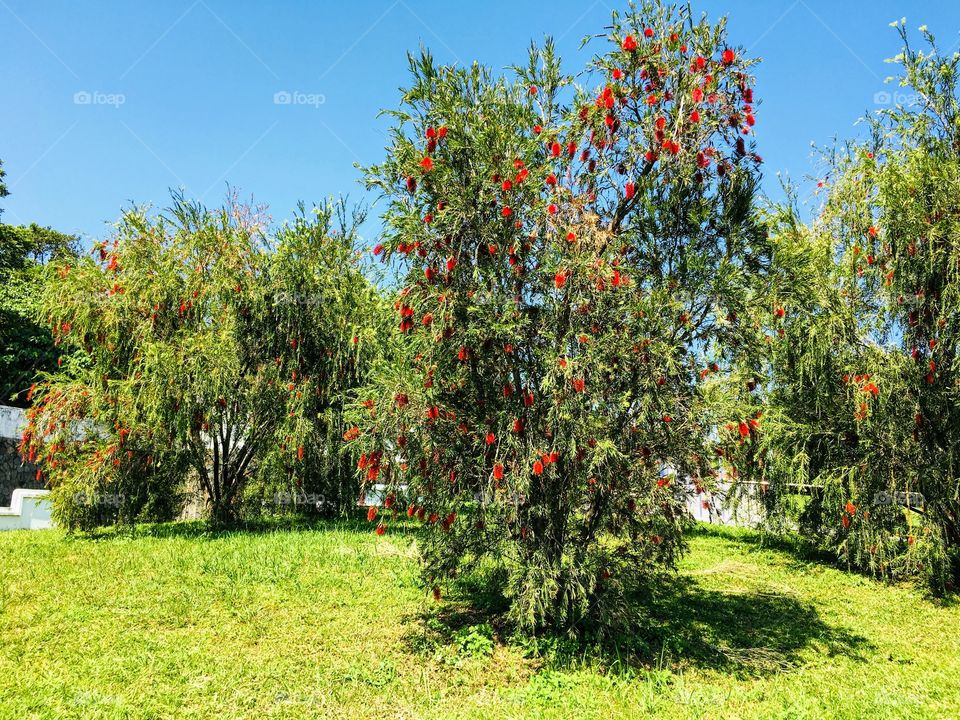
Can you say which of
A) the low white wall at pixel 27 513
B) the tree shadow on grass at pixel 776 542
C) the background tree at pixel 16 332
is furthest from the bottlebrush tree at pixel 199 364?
the background tree at pixel 16 332

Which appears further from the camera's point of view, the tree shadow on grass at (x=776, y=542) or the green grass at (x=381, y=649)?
the tree shadow on grass at (x=776, y=542)

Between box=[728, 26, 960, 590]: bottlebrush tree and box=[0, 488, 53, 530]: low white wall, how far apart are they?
47.3 feet

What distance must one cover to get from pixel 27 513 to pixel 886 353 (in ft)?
56.0

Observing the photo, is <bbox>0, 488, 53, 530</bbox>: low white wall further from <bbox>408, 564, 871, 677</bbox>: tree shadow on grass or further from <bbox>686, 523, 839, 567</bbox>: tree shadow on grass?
<bbox>686, 523, 839, 567</bbox>: tree shadow on grass

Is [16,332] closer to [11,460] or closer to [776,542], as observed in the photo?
[11,460]

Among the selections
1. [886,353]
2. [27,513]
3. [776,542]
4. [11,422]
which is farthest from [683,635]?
[11,422]

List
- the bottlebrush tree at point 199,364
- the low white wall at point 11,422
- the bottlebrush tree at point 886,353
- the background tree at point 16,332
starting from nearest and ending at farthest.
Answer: the bottlebrush tree at point 886,353 < the bottlebrush tree at point 199,364 < the low white wall at point 11,422 < the background tree at point 16,332

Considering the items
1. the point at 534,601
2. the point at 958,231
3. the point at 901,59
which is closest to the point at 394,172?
the point at 534,601

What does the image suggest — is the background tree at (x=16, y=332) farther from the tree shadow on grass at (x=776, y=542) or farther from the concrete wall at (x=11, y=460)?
the tree shadow on grass at (x=776, y=542)

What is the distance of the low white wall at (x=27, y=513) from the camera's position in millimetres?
13617

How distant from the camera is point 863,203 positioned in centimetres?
1083

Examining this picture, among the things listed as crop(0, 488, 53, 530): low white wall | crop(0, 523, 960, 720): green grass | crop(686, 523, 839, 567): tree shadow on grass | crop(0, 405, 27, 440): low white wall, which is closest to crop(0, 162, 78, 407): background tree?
crop(0, 405, 27, 440): low white wall

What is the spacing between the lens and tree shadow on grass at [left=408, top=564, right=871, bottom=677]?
663 cm

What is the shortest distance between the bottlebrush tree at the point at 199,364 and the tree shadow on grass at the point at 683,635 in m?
6.19
